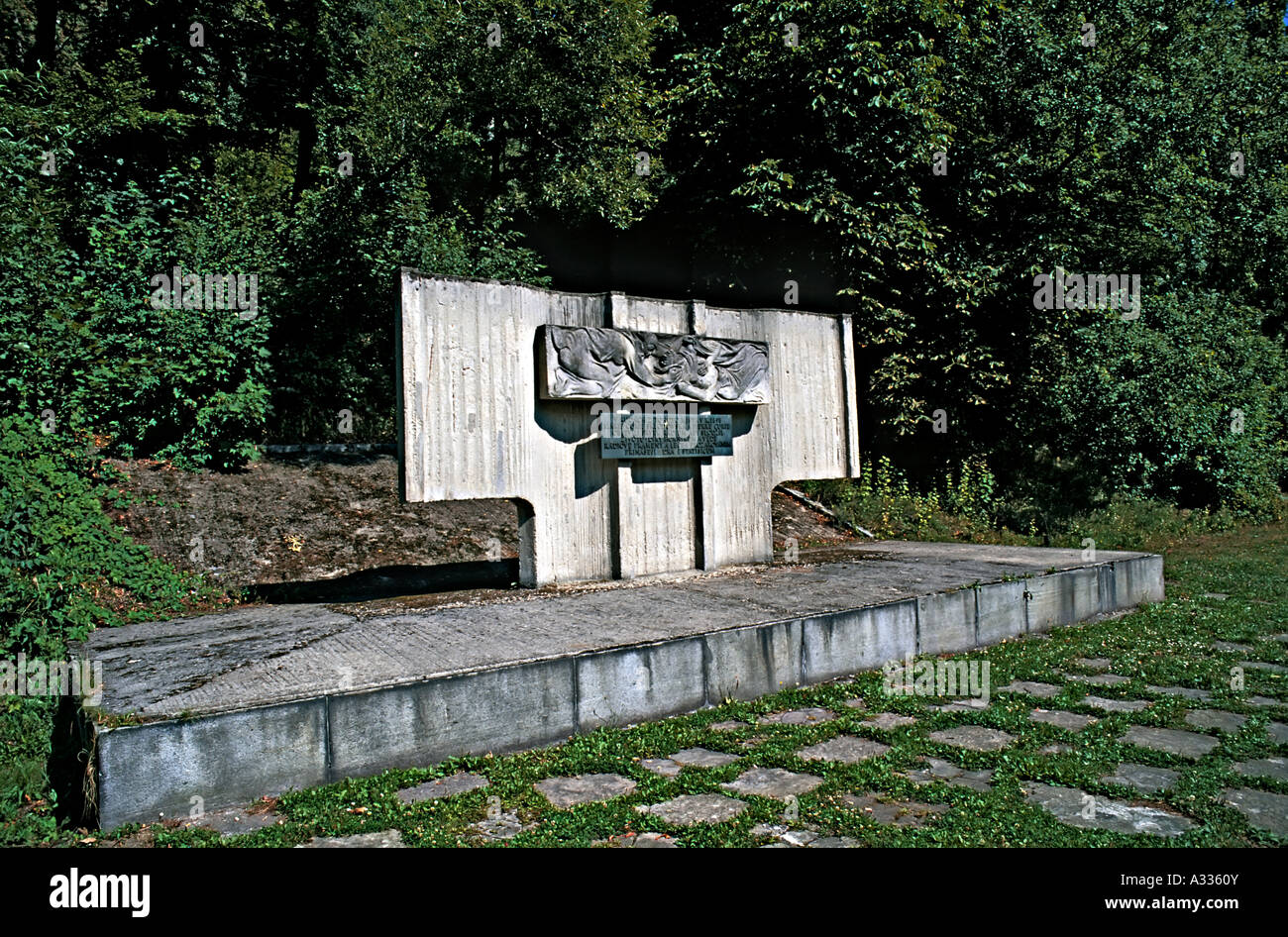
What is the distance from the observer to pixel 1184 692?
5.71 meters

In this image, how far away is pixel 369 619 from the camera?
590 cm

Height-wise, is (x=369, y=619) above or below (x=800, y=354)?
below

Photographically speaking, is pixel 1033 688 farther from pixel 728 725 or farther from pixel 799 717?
pixel 728 725

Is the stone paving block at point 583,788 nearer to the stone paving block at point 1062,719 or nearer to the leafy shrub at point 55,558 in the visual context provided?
the stone paving block at point 1062,719

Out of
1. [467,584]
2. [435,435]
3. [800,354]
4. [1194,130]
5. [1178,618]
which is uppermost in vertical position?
[1194,130]

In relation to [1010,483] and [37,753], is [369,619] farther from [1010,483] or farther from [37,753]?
[1010,483]

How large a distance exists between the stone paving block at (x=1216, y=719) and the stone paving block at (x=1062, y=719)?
57 centimetres

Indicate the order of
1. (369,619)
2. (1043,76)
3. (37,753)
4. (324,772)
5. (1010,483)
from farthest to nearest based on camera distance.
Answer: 1. (1010,483)
2. (1043,76)
3. (369,619)
4. (37,753)
5. (324,772)

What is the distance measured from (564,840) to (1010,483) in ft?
46.2

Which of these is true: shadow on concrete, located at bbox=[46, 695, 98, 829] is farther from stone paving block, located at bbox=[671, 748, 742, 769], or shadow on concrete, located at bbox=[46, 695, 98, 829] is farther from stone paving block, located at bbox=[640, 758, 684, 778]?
stone paving block, located at bbox=[671, 748, 742, 769]

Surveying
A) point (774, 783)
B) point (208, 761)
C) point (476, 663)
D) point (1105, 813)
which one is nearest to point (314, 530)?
point (476, 663)

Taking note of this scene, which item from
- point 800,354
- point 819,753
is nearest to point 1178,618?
point 800,354

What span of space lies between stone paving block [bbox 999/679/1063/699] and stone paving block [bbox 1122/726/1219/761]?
77 cm

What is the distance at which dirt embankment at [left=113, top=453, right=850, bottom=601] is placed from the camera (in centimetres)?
846
